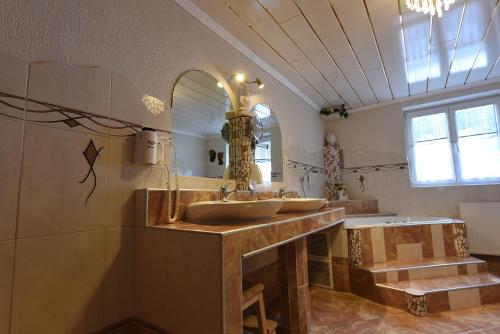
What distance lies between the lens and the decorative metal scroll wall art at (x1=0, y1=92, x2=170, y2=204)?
2.65ft

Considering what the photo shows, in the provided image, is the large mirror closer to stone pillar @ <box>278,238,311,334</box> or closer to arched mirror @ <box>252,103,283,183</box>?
arched mirror @ <box>252,103,283,183</box>

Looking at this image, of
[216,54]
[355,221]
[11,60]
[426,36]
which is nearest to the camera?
[11,60]

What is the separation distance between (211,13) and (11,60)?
1176mm

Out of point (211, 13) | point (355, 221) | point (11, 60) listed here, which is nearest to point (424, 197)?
point (355, 221)

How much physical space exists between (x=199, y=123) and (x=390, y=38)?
167cm

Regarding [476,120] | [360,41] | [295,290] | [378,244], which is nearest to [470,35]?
[360,41]

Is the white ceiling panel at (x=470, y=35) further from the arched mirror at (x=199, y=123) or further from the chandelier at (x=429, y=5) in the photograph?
the arched mirror at (x=199, y=123)

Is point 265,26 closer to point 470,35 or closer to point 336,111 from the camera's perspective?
point 470,35

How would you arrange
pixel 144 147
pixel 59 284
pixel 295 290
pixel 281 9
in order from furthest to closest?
pixel 281 9 < pixel 295 290 < pixel 144 147 < pixel 59 284

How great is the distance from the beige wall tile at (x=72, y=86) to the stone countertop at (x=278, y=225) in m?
0.57

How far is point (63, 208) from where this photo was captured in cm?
90

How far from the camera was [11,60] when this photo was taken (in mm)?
813

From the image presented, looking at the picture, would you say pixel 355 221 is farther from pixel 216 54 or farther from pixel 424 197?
pixel 216 54

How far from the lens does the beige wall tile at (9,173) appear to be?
77 centimetres
